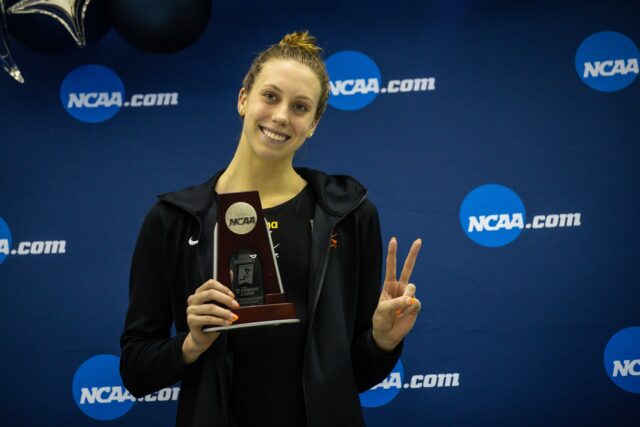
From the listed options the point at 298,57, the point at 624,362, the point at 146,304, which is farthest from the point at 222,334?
the point at 624,362

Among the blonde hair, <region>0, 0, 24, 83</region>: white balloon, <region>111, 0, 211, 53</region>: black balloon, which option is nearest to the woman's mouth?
the blonde hair

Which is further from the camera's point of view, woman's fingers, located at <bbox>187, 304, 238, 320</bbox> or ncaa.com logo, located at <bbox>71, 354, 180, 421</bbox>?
ncaa.com logo, located at <bbox>71, 354, 180, 421</bbox>

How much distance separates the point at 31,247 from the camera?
10.3 ft

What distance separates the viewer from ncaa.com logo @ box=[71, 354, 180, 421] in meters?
3.06

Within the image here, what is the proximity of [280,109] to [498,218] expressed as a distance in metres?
1.82

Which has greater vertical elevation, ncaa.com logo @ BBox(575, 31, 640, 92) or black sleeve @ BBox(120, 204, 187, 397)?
ncaa.com logo @ BBox(575, 31, 640, 92)

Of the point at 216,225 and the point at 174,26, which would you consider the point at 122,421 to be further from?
the point at 216,225

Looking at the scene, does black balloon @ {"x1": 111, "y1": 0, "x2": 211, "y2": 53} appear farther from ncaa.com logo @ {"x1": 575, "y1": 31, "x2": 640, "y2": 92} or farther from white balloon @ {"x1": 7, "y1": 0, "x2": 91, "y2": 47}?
ncaa.com logo @ {"x1": 575, "y1": 31, "x2": 640, "y2": 92}

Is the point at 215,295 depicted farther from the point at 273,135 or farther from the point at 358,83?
the point at 358,83

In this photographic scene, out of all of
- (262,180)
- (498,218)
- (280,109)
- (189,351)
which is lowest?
(189,351)

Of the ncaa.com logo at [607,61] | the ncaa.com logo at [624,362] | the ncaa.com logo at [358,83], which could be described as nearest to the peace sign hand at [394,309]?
the ncaa.com logo at [358,83]

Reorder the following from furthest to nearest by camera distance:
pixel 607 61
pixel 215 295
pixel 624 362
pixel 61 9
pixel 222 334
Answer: pixel 607 61 < pixel 624 362 < pixel 61 9 < pixel 222 334 < pixel 215 295

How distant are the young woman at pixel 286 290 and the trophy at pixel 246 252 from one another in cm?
9

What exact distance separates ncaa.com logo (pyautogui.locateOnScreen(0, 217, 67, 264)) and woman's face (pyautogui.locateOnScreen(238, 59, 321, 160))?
1883mm
